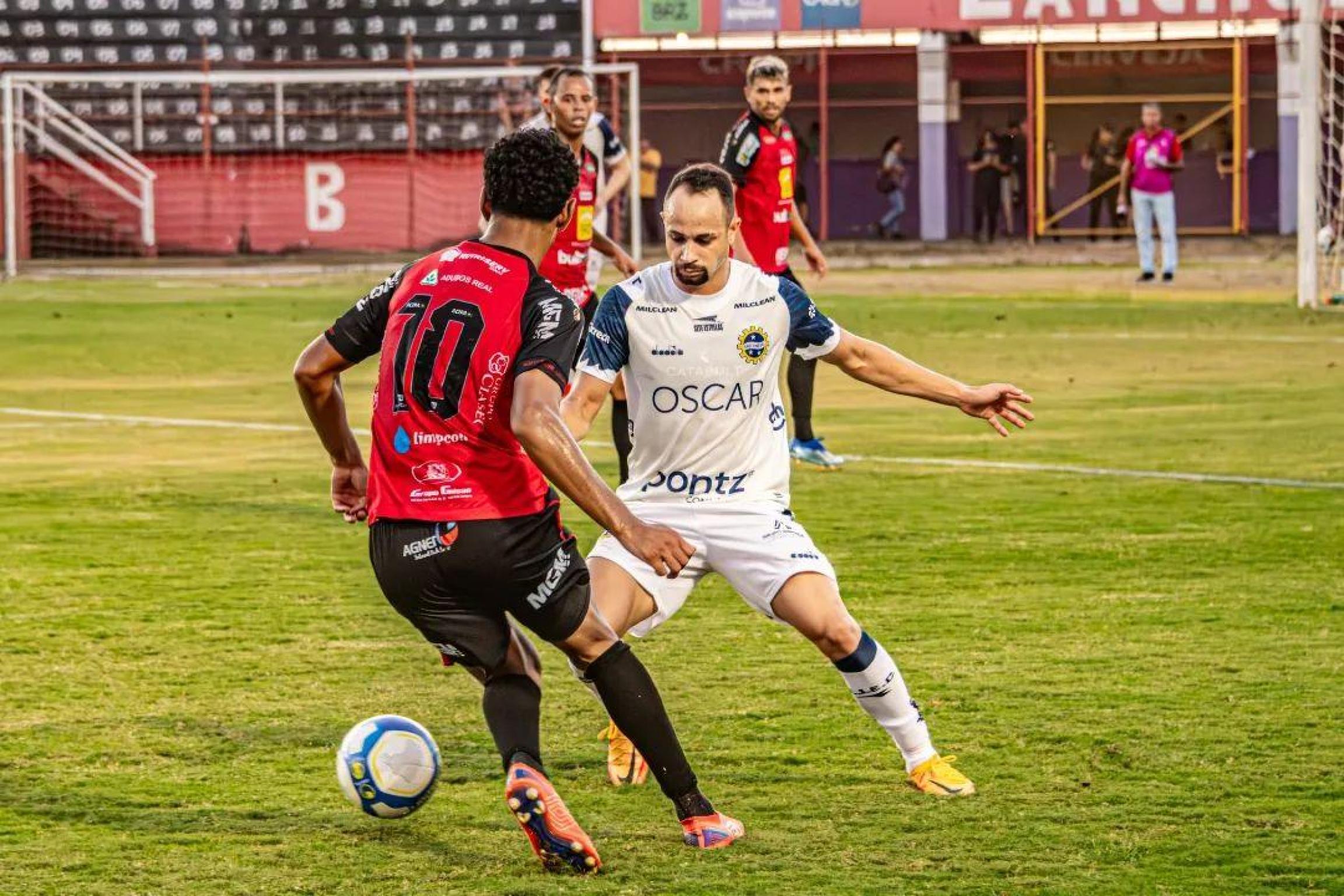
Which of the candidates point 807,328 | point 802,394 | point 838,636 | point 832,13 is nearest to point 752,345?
point 807,328

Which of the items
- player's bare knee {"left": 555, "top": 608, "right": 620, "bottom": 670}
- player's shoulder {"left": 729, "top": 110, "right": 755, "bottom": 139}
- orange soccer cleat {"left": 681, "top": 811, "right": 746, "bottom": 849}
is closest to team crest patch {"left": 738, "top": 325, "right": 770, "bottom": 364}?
player's bare knee {"left": 555, "top": 608, "right": 620, "bottom": 670}

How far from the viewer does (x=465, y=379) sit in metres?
5.12

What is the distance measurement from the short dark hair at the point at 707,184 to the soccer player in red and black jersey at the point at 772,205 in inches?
255

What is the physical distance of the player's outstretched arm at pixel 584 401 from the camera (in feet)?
19.8

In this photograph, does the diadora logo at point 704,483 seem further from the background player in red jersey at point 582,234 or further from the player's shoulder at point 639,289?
the background player in red jersey at point 582,234

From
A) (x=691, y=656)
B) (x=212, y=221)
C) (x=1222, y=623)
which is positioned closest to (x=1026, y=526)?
(x=1222, y=623)

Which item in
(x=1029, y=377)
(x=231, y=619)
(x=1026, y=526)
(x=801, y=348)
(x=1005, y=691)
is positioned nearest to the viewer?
(x=801, y=348)

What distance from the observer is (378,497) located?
5266mm

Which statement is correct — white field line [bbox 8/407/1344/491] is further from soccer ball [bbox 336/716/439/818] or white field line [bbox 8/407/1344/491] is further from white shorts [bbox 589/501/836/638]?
soccer ball [bbox 336/716/439/818]

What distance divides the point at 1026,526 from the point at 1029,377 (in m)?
7.20

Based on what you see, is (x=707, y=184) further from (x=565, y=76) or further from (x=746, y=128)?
(x=746, y=128)

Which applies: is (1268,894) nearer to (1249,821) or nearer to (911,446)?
(1249,821)

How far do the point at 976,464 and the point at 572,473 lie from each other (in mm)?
8188

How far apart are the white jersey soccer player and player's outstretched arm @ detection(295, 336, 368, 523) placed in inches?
26.0
